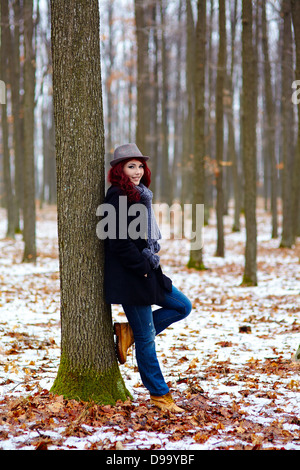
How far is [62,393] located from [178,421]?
103 centimetres

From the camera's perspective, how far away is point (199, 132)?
13281mm

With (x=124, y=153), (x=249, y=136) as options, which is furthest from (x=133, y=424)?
(x=249, y=136)

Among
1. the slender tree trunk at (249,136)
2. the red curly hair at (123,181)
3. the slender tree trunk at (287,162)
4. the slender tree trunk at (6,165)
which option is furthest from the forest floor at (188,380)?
the slender tree trunk at (6,165)

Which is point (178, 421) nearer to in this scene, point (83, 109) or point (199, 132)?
point (83, 109)

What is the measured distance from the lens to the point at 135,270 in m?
3.93

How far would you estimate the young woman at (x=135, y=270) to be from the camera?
13.0 feet

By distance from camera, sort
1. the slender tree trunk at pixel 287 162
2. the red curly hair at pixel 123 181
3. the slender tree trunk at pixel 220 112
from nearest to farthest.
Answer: the red curly hair at pixel 123 181 < the slender tree trunk at pixel 220 112 < the slender tree trunk at pixel 287 162

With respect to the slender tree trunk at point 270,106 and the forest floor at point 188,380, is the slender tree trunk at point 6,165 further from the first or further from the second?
the slender tree trunk at point 270,106

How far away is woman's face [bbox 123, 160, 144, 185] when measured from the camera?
417 centimetres

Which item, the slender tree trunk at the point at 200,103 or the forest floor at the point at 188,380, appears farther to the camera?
the slender tree trunk at the point at 200,103

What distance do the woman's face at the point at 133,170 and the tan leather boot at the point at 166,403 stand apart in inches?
74.4

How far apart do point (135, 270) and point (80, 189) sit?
0.83 m

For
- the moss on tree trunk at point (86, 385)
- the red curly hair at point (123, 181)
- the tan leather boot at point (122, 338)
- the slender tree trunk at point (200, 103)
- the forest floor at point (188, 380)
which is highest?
the slender tree trunk at point (200, 103)

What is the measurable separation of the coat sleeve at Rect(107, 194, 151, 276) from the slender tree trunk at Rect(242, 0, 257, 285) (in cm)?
760
